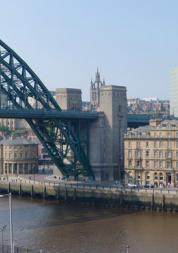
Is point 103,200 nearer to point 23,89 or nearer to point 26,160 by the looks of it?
point 23,89

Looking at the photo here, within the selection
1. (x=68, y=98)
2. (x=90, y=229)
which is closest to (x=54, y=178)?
(x=68, y=98)

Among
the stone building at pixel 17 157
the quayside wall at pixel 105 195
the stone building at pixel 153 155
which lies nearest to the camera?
the quayside wall at pixel 105 195

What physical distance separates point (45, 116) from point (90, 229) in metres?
25.0

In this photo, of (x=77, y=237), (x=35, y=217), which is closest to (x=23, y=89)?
(x=35, y=217)

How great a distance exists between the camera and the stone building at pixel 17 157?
105875 mm

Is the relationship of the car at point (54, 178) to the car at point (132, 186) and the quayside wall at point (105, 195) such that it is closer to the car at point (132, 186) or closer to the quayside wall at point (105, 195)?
the quayside wall at point (105, 195)

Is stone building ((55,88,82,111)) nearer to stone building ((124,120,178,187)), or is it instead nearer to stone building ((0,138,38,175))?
stone building ((0,138,38,175))

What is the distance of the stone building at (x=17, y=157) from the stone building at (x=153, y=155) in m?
25.2

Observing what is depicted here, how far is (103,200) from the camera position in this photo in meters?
75.0

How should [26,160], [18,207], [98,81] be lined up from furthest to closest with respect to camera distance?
[98,81]
[26,160]
[18,207]

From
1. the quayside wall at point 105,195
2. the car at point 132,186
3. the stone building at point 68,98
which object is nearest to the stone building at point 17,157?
the stone building at point 68,98

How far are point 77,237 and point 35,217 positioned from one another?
1178 cm

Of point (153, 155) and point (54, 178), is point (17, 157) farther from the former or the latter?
point (153, 155)

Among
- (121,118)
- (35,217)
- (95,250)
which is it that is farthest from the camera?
(121,118)
